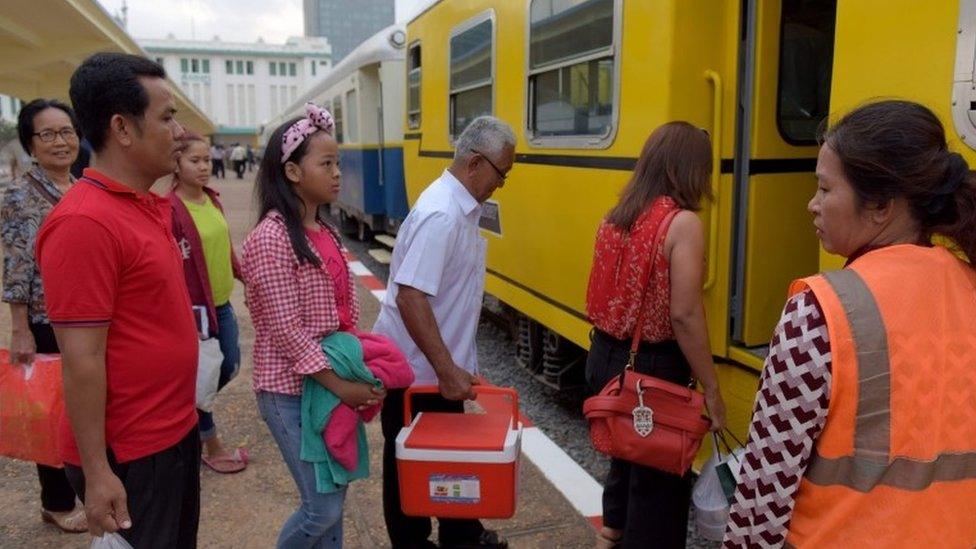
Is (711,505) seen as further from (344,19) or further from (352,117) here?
(344,19)

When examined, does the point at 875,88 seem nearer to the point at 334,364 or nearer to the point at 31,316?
the point at 334,364

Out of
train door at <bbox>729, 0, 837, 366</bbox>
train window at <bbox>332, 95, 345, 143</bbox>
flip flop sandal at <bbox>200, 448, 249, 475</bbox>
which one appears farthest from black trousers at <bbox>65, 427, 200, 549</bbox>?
train window at <bbox>332, 95, 345, 143</bbox>

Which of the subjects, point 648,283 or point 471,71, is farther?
point 471,71

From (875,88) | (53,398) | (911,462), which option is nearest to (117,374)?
(53,398)

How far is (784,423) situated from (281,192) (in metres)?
1.55

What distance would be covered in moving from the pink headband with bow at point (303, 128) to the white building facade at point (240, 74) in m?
85.6

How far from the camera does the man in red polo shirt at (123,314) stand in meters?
1.64

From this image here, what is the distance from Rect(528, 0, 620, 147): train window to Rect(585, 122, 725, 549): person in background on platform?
1145 mm

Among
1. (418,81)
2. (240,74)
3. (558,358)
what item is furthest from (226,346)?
(240,74)

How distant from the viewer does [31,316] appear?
291 centimetres

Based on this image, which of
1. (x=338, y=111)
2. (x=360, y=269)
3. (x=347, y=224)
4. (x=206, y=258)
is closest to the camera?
(x=206, y=258)

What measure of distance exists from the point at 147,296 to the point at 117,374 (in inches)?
7.6

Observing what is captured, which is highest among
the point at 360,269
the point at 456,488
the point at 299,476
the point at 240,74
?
the point at 240,74

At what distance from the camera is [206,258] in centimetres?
353
